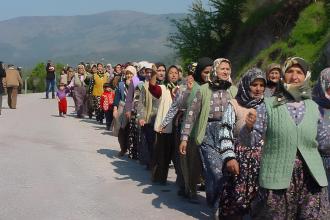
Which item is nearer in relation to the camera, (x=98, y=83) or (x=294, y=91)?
(x=294, y=91)

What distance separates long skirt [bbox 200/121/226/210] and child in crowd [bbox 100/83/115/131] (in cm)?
954

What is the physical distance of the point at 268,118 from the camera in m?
4.98

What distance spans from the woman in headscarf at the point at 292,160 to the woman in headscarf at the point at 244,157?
2.79ft

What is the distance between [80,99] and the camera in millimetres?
20641

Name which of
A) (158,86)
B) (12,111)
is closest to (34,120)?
(12,111)

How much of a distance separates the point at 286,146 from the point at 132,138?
22.7ft

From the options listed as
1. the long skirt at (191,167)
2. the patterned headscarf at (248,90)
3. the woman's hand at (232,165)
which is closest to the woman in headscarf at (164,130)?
the long skirt at (191,167)

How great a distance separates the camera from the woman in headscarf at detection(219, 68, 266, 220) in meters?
5.89

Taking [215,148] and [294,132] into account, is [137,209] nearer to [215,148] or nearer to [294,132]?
[215,148]

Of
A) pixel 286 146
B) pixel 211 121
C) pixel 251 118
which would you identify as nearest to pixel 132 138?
pixel 211 121

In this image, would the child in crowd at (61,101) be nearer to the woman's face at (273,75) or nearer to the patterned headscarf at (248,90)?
the woman's face at (273,75)

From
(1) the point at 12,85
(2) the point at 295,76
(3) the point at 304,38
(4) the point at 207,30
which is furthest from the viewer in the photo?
(4) the point at 207,30

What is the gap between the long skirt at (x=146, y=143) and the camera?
10.2 m

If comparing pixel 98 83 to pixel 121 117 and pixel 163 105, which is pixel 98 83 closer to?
pixel 121 117
